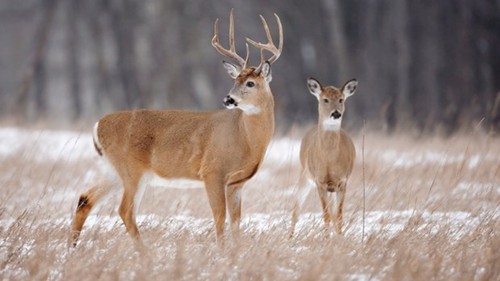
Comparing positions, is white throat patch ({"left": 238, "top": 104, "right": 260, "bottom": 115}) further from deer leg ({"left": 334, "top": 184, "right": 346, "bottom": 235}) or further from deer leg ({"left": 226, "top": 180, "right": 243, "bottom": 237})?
deer leg ({"left": 334, "top": 184, "right": 346, "bottom": 235})

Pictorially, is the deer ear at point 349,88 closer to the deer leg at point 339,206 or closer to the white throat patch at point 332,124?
the white throat patch at point 332,124

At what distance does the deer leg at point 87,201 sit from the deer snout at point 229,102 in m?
1.15

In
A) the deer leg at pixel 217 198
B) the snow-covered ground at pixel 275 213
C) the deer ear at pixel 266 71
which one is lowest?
the snow-covered ground at pixel 275 213

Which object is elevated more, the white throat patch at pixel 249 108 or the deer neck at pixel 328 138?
the white throat patch at pixel 249 108

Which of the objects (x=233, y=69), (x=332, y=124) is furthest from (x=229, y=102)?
(x=332, y=124)

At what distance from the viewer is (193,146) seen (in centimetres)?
762

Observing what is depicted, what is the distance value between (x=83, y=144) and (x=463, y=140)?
595cm

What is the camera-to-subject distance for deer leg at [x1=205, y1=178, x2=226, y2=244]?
729cm

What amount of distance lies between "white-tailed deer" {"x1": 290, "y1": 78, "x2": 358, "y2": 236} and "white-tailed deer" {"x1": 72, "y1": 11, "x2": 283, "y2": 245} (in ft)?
3.10

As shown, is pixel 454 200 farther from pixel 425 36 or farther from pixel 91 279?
pixel 425 36

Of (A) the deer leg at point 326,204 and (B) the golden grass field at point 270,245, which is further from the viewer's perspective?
(A) the deer leg at point 326,204

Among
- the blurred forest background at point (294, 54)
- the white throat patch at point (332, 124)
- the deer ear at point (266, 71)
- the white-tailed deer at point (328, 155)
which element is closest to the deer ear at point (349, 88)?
the white-tailed deer at point (328, 155)

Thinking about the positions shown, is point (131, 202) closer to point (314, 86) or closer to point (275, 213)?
point (275, 213)

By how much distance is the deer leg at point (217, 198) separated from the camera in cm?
729
